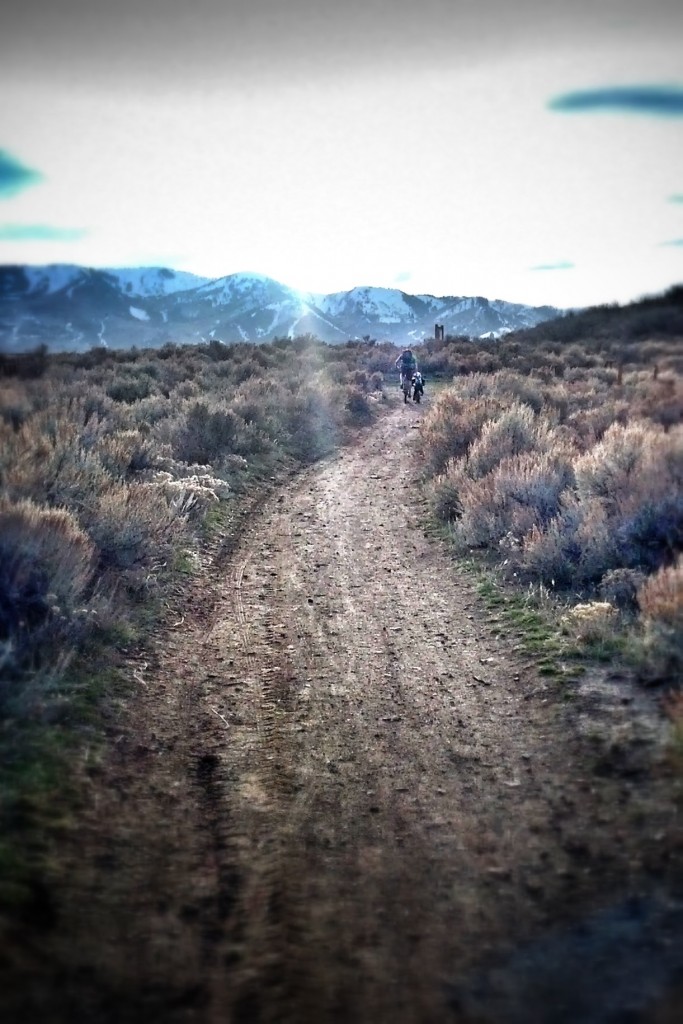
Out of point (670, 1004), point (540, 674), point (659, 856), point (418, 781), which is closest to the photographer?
point (670, 1004)

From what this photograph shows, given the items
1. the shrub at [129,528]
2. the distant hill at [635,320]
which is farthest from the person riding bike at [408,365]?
the shrub at [129,528]

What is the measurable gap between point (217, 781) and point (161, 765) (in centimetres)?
43

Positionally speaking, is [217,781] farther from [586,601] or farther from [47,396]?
[47,396]

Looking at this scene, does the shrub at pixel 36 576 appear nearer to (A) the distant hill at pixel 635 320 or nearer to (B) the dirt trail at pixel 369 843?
(B) the dirt trail at pixel 369 843

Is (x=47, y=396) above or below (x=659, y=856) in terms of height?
above

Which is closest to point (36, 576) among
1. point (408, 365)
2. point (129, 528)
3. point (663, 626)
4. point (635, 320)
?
point (129, 528)

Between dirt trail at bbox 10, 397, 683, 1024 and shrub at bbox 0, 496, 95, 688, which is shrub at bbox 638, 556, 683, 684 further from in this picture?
shrub at bbox 0, 496, 95, 688

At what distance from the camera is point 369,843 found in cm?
376

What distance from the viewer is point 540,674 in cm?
→ 551

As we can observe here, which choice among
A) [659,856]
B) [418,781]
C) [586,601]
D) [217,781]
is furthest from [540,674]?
[217,781]

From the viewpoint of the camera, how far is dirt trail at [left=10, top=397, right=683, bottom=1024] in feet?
9.01

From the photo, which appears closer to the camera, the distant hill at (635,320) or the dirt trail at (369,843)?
the dirt trail at (369,843)

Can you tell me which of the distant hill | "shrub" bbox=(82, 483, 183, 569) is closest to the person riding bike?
the distant hill

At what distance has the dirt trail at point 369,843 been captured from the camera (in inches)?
108
